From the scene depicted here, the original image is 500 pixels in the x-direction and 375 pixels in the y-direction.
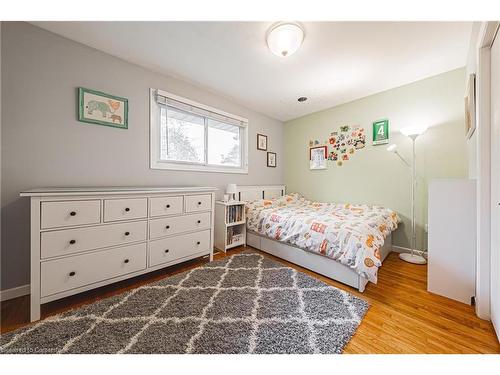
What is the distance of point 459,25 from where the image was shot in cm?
158

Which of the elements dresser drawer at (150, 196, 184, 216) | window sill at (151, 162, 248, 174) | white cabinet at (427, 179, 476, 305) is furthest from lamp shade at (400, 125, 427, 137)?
dresser drawer at (150, 196, 184, 216)

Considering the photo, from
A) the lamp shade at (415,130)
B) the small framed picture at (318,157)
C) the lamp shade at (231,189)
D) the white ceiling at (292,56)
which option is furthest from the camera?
the small framed picture at (318,157)

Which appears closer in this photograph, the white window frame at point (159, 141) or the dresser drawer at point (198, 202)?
the dresser drawer at point (198, 202)

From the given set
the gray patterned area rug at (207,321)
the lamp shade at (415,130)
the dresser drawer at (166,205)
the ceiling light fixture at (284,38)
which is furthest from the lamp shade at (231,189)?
the lamp shade at (415,130)

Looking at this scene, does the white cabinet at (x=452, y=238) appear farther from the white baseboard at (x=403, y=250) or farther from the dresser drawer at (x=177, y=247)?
the dresser drawer at (x=177, y=247)

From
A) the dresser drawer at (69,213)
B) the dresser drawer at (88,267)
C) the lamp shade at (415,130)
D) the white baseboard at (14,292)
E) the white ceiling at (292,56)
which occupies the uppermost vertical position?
the white ceiling at (292,56)

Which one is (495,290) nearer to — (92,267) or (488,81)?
(488,81)

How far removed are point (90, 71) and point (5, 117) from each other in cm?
79

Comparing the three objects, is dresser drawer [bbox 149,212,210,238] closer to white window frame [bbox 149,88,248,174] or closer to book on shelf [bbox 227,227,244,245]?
book on shelf [bbox 227,227,244,245]

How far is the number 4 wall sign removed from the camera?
2.73 metres

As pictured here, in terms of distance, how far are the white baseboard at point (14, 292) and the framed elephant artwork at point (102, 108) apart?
1.57m

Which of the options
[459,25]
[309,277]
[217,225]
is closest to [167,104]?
[217,225]

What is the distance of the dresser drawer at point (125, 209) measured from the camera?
1.56 meters

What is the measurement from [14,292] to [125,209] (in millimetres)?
1108
